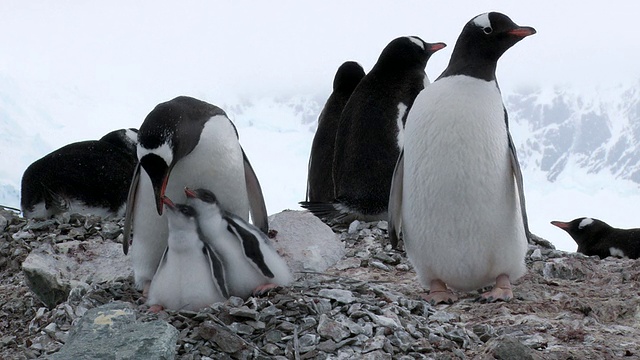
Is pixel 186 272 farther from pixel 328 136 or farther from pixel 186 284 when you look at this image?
pixel 328 136

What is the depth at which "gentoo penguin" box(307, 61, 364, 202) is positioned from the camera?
7840 mm

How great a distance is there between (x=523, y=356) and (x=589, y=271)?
227 centimetres

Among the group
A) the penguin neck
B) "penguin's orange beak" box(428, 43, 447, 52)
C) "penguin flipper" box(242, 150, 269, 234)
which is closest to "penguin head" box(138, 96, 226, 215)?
"penguin flipper" box(242, 150, 269, 234)

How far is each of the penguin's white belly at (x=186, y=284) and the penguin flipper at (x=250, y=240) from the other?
0.64 feet

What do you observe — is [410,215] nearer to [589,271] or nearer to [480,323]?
[480,323]

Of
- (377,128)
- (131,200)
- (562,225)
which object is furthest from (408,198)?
(562,225)

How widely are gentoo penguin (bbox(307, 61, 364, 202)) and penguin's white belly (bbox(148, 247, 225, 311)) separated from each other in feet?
11.8

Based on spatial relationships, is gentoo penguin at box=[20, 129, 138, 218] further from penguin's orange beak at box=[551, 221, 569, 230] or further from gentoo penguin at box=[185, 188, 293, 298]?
penguin's orange beak at box=[551, 221, 569, 230]

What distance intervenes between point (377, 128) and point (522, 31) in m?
2.40

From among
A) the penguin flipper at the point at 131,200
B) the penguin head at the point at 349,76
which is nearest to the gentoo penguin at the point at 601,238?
the penguin head at the point at 349,76

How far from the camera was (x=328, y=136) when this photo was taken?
25.9 feet

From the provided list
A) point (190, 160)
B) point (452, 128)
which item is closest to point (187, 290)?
point (190, 160)

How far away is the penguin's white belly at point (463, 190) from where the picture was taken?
14.2 feet

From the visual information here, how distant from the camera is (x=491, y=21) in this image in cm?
458
